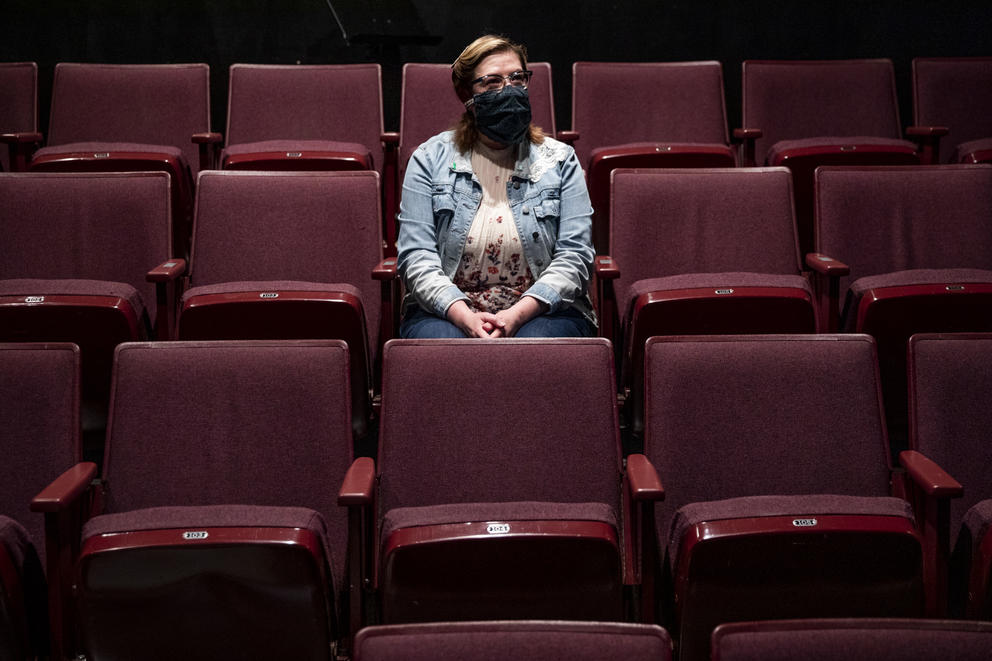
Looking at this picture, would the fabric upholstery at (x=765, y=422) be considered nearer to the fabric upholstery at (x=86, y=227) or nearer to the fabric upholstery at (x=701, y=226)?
the fabric upholstery at (x=701, y=226)

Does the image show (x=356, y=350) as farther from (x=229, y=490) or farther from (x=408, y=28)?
(x=408, y=28)

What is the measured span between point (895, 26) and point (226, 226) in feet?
2.27

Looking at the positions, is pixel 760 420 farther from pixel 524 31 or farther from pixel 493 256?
pixel 524 31

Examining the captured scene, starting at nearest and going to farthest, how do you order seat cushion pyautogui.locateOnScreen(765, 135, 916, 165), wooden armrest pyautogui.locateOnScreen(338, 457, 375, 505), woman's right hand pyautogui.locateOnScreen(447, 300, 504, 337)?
wooden armrest pyautogui.locateOnScreen(338, 457, 375, 505) → woman's right hand pyautogui.locateOnScreen(447, 300, 504, 337) → seat cushion pyautogui.locateOnScreen(765, 135, 916, 165)

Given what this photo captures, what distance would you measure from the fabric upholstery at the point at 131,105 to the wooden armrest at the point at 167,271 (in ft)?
0.92

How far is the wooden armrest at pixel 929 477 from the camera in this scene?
36 cm

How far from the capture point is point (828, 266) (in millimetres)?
526

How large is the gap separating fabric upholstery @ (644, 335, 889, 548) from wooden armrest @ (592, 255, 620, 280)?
0.10 metres

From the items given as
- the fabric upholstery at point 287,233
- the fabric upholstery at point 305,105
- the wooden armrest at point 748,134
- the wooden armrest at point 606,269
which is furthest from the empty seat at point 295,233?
the wooden armrest at point 748,134

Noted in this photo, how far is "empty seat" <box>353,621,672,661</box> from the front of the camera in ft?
0.80

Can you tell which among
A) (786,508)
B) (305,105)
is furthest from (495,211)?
(305,105)

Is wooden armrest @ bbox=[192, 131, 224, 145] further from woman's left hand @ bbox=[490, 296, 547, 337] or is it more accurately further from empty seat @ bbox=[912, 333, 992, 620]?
empty seat @ bbox=[912, 333, 992, 620]

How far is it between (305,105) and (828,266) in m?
0.45

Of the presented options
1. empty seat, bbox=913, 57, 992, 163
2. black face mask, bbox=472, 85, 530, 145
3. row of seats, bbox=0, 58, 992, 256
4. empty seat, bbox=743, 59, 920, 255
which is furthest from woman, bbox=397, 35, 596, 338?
empty seat, bbox=913, 57, 992, 163
